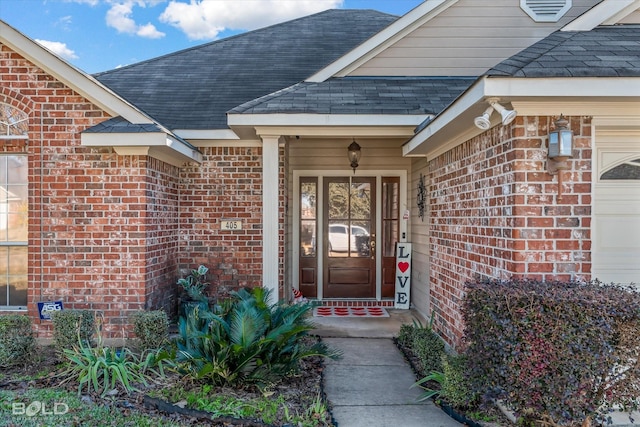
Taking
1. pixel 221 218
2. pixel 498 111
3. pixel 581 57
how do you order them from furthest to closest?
pixel 221 218
pixel 581 57
pixel 498 111

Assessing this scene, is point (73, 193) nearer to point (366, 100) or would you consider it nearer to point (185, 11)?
point (366, 100)

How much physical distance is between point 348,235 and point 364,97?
2991 millimetres

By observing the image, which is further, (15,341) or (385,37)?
(385,37)

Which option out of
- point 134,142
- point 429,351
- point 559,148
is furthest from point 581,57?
point 134,142

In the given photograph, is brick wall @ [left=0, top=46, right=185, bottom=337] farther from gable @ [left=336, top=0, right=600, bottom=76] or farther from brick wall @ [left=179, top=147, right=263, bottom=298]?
gable @ [left=336, top=0, right=600, bottom=76]

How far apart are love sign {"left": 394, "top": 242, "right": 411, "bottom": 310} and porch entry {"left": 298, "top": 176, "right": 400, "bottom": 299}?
0.27 metres

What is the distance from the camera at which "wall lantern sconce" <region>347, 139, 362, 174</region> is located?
302 inches

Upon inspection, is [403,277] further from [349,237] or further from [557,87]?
[557,87]

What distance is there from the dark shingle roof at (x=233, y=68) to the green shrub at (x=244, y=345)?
332cm

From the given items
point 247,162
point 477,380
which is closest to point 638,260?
point 477,380

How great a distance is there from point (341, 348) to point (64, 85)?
469 cm

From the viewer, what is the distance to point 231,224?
7086mm

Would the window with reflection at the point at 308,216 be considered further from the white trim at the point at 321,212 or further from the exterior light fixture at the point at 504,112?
the exterior light fixture at the point at 504,112

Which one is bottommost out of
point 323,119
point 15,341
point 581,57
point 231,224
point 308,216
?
point 15,341
